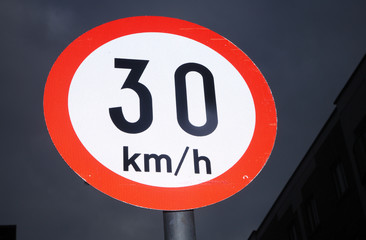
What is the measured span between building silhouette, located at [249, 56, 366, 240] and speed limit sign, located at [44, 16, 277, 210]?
14516mm

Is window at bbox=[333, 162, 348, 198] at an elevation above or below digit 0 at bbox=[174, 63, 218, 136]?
above

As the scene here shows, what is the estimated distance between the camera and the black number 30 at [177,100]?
1956 mm

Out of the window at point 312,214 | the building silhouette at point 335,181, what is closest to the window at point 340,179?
the building silhouette at point 335,181

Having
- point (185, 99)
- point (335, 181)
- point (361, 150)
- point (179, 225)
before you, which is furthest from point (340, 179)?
point (179, 225)

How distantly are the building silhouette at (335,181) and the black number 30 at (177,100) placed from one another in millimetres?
14606

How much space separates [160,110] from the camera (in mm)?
2025

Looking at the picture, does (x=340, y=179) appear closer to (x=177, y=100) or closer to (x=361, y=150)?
(x=361, y=150)

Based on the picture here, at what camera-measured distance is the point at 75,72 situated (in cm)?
211

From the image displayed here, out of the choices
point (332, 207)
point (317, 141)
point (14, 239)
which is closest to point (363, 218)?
point (332, 207)

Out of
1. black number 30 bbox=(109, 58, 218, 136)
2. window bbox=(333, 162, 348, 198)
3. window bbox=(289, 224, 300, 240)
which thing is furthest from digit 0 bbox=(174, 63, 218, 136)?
window bbox=(289, 224, 300, 240)

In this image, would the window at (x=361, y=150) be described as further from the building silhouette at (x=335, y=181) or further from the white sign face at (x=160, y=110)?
the white sign face at (x=160, y=110)

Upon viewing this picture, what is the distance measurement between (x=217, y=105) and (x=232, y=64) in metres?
0.28

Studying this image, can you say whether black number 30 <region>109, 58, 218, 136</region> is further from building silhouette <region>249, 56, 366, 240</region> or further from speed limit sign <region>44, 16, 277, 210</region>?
building silhouette <region>249, 56, 366, 240</region>

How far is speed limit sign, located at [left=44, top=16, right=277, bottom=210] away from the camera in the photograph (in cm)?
188
